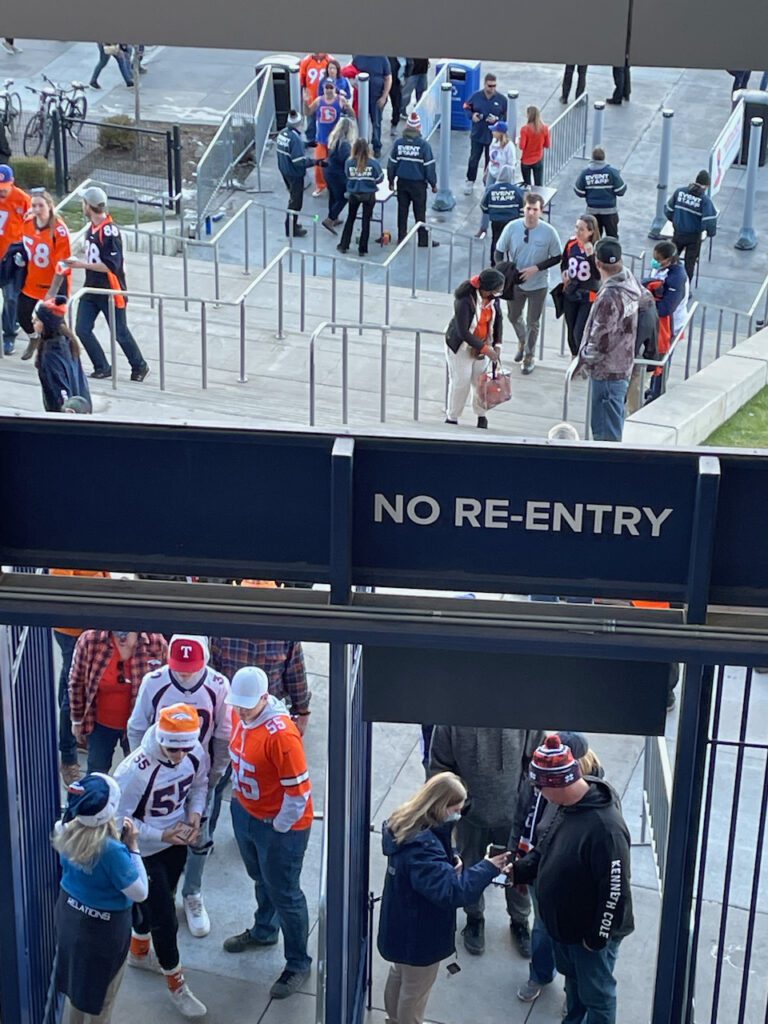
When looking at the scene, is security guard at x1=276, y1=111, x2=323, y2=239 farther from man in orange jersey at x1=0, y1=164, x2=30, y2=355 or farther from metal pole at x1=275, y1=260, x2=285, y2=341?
man in orange jersey at x1=0, y1=164, x2=30, y2=355

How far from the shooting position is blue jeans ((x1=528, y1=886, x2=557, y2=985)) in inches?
308

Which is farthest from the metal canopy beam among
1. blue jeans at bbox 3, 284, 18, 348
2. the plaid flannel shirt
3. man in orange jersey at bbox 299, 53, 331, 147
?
man in orange jersey at bbox 299, 53, 331, 147

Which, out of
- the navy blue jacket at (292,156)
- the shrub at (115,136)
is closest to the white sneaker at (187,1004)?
the navy blue jacket at (292,156)

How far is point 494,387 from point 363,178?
530cm

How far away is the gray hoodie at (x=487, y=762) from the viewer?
25.9 ft

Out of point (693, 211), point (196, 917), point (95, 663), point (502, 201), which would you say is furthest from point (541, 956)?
point (502, 201)

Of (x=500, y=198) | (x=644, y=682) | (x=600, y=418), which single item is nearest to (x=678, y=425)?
(x=600, y=418)

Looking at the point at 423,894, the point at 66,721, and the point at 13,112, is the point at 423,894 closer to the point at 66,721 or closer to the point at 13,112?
the point at 66,721

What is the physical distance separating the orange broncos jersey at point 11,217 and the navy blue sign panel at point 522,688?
382 inches

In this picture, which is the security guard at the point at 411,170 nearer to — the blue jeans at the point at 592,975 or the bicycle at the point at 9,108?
the bicycle at the point at 9,108

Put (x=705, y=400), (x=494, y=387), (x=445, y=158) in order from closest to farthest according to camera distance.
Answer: (x=494, y=387) → (x=705, y=400) → (x=445, y=158)

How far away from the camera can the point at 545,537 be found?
6.16m

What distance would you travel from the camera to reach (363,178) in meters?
18.1

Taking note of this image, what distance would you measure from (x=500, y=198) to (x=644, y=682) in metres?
11.1
